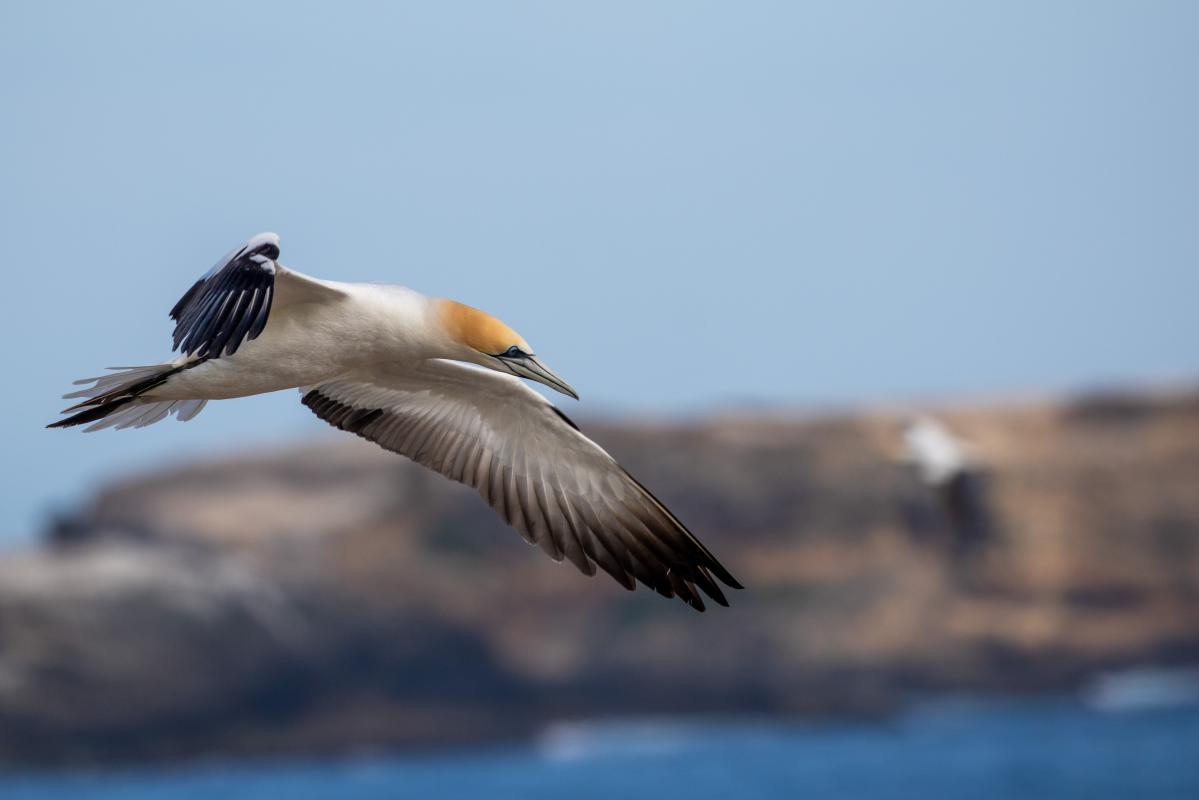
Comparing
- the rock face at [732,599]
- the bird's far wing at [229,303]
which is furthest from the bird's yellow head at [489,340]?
the rock face at [732,599]

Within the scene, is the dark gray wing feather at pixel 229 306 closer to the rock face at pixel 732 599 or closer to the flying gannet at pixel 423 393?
the flying gannet at pixel 423 393

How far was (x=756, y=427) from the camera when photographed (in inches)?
1002

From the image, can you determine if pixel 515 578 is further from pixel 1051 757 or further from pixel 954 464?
pixel 954 464

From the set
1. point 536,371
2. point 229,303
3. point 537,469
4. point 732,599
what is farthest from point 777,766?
point 229,303

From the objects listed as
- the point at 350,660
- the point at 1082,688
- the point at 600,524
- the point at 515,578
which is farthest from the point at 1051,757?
the point at 600,524

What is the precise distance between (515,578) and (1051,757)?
7.88 m

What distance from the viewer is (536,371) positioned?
20.2 feet

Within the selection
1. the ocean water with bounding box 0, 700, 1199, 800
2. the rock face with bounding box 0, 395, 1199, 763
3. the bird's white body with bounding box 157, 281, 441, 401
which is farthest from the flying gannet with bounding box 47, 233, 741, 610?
the rock face with bounding box 0, 395, 1199, 763

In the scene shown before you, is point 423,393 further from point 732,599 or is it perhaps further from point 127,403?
point 732,599

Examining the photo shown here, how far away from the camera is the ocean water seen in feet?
74.6

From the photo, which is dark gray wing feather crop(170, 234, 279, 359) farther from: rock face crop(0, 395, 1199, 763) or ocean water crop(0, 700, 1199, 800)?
rock face crop(0, 395, 1199, 763)

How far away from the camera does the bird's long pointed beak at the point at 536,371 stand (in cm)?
605

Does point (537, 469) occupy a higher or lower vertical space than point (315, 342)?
lower

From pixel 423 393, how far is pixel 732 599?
55.9 ft
